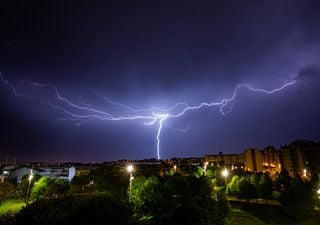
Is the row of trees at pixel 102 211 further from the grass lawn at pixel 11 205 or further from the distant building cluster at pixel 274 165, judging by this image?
the distant building cluster at pixel 274 165

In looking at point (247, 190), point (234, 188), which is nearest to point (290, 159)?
point (234, 188)

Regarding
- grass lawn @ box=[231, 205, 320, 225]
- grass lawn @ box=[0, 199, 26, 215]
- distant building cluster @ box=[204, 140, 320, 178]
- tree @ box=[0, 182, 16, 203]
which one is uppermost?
distant building cluster @ box=[204, 140, 320, 178]

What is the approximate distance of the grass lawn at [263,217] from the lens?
83.9ft

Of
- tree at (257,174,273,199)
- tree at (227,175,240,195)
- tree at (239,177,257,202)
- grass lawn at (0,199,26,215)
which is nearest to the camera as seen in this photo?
grass lawn at (0,199,26,215)

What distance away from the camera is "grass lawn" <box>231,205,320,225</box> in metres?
25.6

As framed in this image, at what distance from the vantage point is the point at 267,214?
93.6ft

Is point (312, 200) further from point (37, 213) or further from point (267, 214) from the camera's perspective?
point (37, 213)

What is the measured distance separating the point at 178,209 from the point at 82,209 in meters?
3.57

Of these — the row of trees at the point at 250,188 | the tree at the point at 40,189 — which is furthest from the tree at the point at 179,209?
the row of trees at the point at 250,188

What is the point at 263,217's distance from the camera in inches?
1081

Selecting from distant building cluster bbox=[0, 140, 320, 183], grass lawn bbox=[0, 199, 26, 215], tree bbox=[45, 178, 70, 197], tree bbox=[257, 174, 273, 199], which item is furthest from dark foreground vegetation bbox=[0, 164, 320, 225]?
distant building cluster bbox=[0, 140, 320, 183]

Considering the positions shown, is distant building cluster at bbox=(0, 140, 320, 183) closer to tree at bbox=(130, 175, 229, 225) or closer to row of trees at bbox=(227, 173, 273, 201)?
row of trees at bbox=(227, 173, 273, 201)

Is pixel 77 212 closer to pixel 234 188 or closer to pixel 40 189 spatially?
pixel 40 189

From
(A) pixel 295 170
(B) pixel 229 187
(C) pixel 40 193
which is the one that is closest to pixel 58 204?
(C) pixel 40 193
